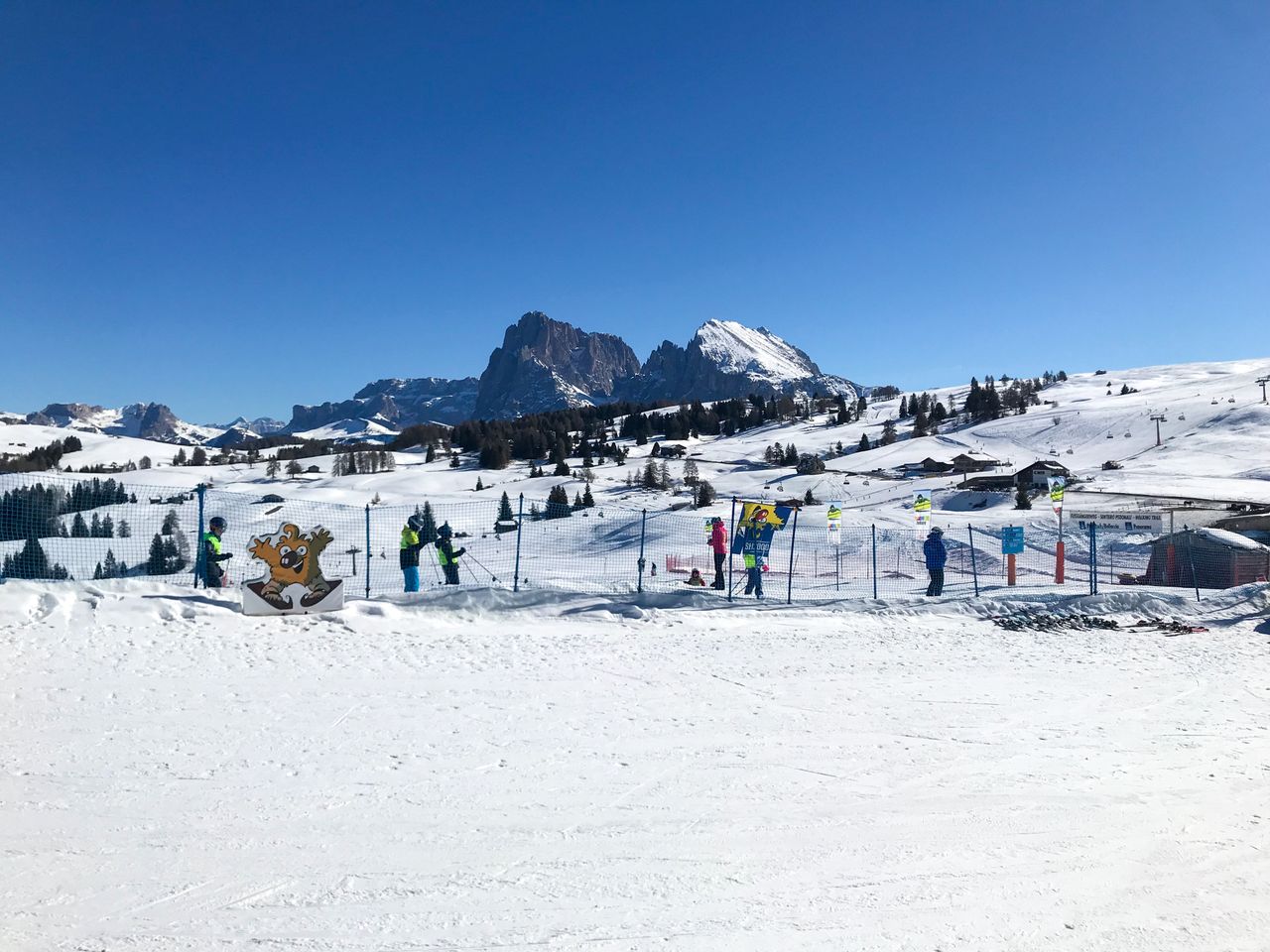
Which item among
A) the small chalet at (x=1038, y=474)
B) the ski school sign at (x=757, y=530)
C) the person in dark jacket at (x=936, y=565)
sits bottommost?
the person in dark jacket at (x=936, y=565)

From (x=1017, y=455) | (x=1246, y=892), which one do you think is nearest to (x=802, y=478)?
Answer: (x=1017, y=455)

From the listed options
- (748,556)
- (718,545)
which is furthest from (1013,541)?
(718,545)

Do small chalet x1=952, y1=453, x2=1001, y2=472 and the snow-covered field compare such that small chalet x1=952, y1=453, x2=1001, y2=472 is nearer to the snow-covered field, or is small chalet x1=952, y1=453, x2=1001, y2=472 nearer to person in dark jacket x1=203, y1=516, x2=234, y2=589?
the snow-covered field

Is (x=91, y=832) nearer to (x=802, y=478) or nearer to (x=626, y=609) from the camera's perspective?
(x=626, y=609)

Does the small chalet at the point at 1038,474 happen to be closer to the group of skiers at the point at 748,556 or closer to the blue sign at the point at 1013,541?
the blue sign at the point at 1013,541

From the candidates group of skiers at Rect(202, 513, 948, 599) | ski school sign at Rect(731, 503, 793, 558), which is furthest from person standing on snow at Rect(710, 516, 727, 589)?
ski school sign at Rect(731, 503, 793, 558)

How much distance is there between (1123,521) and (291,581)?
3359 cm

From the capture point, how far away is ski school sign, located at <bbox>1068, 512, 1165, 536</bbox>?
3184 cm

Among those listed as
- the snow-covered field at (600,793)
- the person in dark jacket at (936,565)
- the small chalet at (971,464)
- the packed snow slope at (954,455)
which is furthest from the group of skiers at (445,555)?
the small chalet at (971,464)

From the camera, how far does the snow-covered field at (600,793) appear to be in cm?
445

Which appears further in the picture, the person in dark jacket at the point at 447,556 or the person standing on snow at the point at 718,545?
the person standing on snow at the point at 718,545

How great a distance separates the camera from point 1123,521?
34031 mm

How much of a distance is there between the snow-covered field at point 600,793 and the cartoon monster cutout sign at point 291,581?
2.32 feet

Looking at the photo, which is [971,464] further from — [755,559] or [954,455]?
[755,559]
